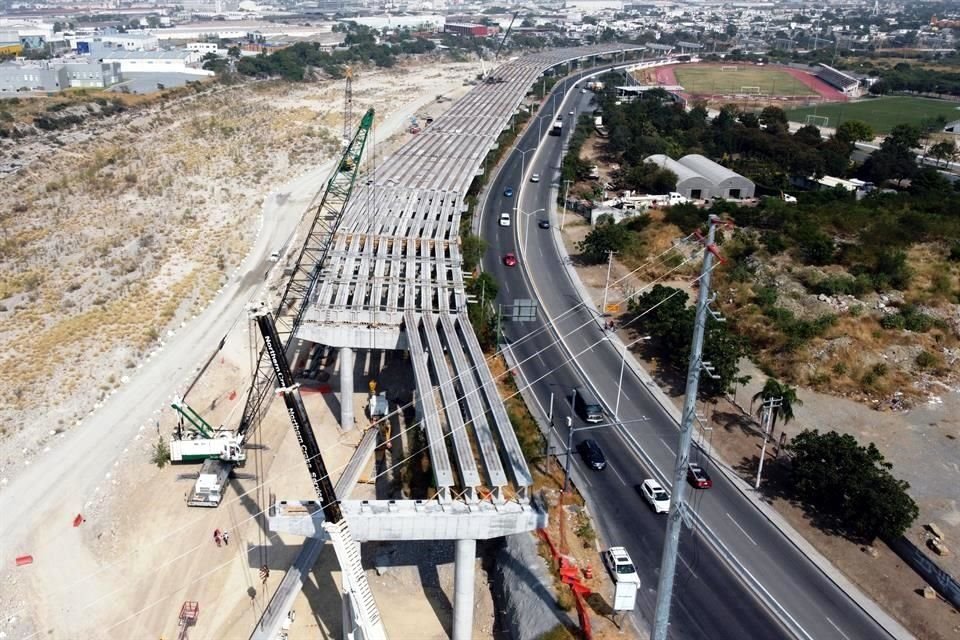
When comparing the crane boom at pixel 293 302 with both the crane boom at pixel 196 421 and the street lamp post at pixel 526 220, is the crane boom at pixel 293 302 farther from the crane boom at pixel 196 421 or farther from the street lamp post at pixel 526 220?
the street lamp post at pixel 526 220

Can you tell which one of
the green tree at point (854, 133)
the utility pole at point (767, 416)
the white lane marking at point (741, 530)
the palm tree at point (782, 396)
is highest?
the green tree at point (854, 133)

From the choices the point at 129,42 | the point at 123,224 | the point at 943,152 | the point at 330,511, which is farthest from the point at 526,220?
the point at 129,42

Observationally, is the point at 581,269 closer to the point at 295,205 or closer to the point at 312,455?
the point at 295,205

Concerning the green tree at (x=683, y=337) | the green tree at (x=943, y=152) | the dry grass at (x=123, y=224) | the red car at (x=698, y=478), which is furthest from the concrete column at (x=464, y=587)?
the green tree at (x=943, y=152)

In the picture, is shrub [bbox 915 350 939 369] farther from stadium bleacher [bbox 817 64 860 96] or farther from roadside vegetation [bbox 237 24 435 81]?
roadside vegetation [bbox 237 24 435 81]

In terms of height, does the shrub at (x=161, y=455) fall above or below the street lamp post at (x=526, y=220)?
below

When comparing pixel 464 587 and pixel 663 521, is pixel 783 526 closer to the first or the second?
pixel 663 521

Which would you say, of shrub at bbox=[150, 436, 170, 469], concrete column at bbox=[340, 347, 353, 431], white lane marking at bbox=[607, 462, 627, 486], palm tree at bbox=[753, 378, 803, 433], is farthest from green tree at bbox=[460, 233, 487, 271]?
shrub at bbox=[150, 436, 170, 469]
